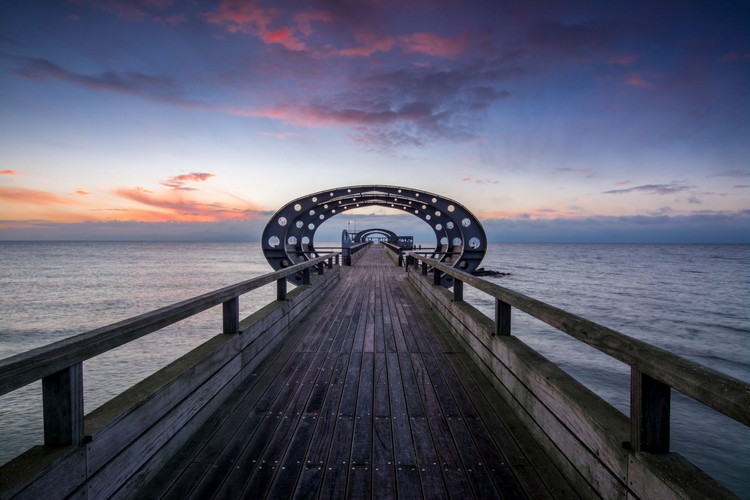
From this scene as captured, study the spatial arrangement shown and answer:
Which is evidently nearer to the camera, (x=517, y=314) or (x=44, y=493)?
(x=44, y=493)

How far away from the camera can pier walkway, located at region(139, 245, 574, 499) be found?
8.01ft

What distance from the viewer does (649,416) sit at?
190cm

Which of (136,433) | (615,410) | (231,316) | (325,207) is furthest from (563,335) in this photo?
(136,433)

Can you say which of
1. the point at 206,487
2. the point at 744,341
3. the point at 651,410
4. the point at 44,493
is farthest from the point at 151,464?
the point at 744,341

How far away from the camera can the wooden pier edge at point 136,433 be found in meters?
1.73

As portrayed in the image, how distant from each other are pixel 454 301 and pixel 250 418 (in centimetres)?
378

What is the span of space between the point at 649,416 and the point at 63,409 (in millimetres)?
3003

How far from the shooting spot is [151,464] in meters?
2.49

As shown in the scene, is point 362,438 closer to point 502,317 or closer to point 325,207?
point 502,317

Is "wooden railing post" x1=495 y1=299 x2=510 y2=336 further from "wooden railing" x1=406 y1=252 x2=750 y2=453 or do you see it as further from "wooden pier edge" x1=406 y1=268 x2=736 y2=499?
"wooden railing" x1=406 y1=252 x2=750 y2=453

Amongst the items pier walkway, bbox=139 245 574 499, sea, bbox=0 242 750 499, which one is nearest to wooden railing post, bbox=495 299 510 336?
pier walkway, bbox=139 245 574 499

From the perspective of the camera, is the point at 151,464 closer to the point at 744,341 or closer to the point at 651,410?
the point at 651,410

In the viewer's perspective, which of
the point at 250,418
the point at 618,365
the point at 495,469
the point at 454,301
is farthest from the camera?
the point at 618,365

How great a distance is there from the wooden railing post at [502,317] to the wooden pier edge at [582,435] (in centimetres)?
8
